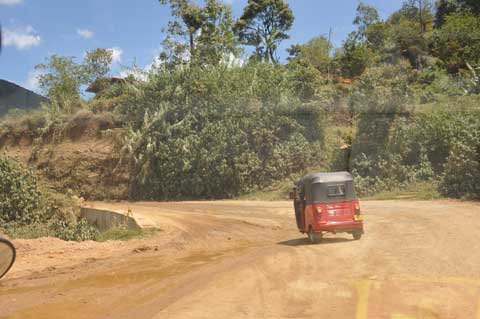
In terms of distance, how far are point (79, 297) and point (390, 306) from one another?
183 inches

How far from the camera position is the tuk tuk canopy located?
42.6 ft

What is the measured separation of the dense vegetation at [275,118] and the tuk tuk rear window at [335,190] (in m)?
11.3

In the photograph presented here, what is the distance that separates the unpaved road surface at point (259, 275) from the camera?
712 cm

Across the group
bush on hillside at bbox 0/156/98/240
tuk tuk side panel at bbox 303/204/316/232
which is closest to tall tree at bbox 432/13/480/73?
tuk tuk side panel at bbox 303/204/316/232

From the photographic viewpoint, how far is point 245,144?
106 ft

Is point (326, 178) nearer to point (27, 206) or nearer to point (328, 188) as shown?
point (328, 188)

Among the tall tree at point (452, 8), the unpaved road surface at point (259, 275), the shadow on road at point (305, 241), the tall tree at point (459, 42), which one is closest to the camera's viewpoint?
the unpaved road surface at point (259, 275)

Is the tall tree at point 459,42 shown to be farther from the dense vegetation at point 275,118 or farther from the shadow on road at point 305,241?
the shadow on road at point 305,241

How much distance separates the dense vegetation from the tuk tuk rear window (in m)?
11.3

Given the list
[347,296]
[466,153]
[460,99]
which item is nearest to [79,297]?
[347,296]

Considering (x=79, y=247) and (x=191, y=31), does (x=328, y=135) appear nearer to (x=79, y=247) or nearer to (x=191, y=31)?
→ (x=191, y=31)

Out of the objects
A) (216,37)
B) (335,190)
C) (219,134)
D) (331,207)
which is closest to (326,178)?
(335,190)

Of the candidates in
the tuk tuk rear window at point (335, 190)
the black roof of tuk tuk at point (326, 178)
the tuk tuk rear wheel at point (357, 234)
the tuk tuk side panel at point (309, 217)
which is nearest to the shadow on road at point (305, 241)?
the tuk tuk rear wheel at point (357, 234)

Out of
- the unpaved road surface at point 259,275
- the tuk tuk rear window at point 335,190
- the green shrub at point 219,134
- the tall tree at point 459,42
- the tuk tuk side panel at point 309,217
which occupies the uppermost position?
the tall tree at point 459,42
